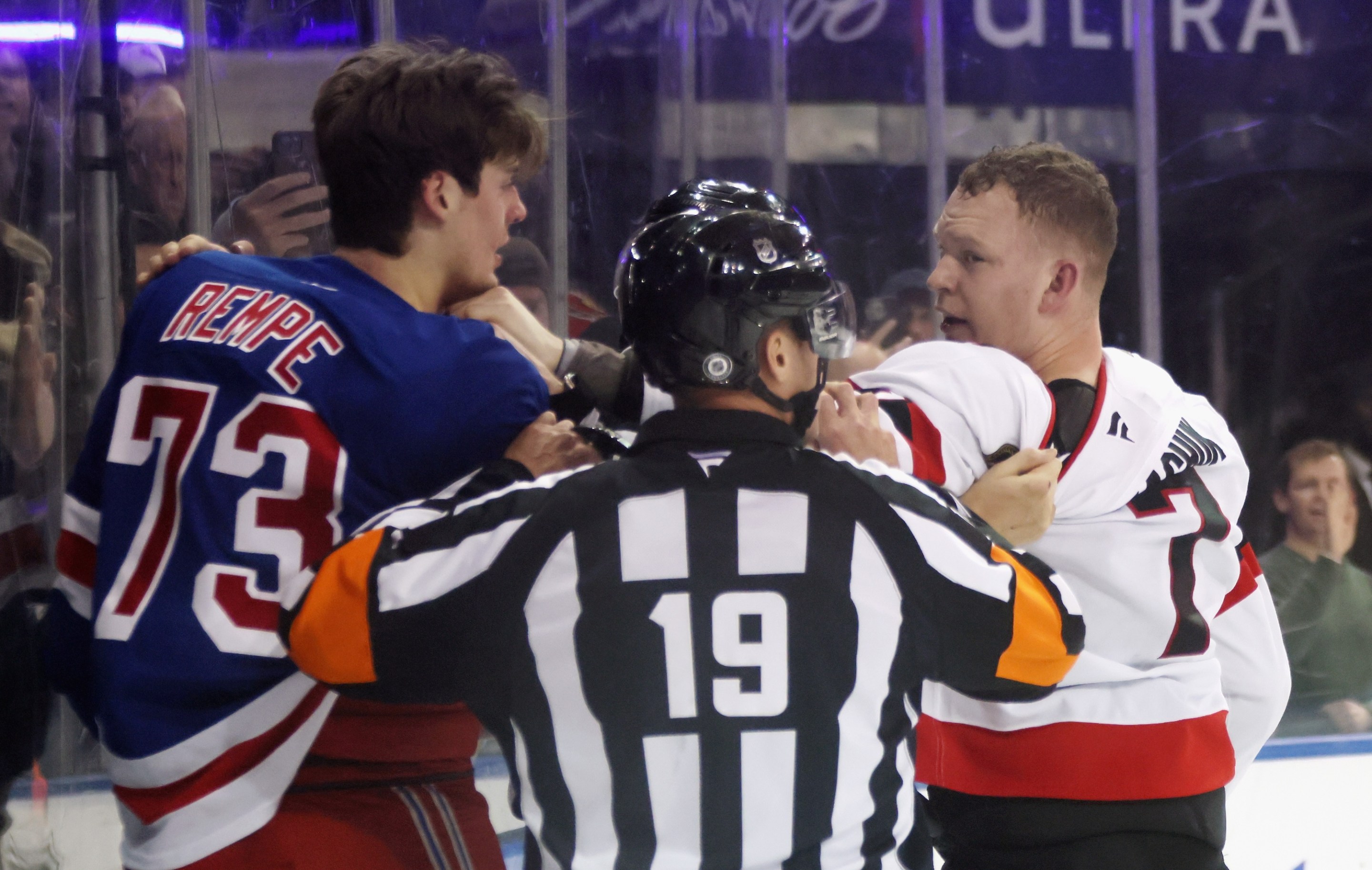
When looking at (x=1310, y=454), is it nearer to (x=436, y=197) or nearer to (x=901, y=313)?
(x=901, y=313)

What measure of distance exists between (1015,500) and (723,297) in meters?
0.37

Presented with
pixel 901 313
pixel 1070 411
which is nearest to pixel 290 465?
pixel 1070 411

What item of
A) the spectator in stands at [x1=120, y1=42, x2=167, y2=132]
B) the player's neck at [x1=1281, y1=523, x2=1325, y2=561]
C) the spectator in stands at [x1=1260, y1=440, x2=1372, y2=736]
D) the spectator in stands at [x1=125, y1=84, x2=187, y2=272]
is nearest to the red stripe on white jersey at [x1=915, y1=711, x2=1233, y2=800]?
the spectator in stands at [x1=125, y1=84, x2=187, y2=272]

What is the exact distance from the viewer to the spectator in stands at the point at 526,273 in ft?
7.11

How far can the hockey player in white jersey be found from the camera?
1249 millimetres

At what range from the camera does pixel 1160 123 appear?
326 cm

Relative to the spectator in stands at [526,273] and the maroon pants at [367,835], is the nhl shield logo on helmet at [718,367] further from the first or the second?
the spectator in stands at [526,273]

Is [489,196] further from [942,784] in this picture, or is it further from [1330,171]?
[1330,171]

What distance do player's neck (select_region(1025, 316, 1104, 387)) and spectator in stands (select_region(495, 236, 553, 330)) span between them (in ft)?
3.33

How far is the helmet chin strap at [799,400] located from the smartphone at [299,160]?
3.80 ft

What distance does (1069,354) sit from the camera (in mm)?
1394

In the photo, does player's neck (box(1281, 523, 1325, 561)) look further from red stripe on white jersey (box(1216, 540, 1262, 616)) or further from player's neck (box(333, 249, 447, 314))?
player's neck (box(333, 249, 447, 314))

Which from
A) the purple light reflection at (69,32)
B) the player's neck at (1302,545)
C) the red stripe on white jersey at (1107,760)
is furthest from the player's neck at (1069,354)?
the player's neck at (1302,545)

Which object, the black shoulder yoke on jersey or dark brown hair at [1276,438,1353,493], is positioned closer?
the black shoulder yoke on jersey
